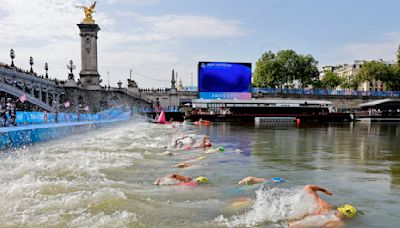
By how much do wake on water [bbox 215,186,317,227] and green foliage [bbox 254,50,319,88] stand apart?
323 feet

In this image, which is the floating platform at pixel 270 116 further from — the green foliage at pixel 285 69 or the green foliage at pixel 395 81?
the green foliage at pixel 395 81

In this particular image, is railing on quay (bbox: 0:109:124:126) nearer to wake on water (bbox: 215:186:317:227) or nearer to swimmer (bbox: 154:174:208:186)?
swimmer (bbox: 154:174:208:186)

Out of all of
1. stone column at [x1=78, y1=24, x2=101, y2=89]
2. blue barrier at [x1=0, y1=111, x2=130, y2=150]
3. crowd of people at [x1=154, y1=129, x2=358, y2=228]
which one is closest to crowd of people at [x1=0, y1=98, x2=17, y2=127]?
blue barrier at [x1=0, y1=111, x2=130, y2=150]

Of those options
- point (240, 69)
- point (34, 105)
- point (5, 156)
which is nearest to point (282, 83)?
point (240, 69)

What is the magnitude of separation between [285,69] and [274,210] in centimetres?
10131

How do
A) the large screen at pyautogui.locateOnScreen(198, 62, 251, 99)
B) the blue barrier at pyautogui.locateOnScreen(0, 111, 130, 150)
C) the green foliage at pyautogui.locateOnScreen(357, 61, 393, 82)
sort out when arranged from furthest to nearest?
1. the green foliage at pyautogui.locateOnScreen(357, 61, 393, 82)
2. the large screen at pyautogui.locateOnScreen(198, 62, 251, 99)
3. the blue barrier at pyautogui.locateOnScreen(0, 111, 130, 150)

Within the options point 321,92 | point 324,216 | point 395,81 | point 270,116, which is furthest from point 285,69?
point 324,216

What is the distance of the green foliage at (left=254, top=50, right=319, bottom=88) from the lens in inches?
4114

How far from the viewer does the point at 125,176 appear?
1159 centimetres

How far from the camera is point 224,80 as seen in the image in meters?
64.6

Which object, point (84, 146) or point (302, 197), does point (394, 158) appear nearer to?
point (302, 197)

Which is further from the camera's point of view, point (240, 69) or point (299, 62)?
point (299, 62)

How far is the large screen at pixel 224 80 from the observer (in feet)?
209

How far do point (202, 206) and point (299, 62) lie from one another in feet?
334
